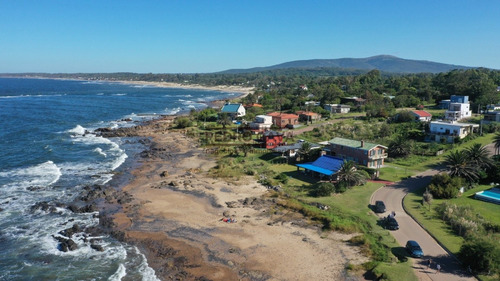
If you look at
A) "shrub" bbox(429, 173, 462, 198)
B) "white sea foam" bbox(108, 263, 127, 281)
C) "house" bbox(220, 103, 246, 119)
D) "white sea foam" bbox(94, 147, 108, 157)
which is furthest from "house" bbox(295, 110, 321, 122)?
"white sea foam" bbox(108, 263, 127, 281)

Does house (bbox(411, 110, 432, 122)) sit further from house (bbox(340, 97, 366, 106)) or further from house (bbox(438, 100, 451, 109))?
house (bbox(340, 97, 366, 106))

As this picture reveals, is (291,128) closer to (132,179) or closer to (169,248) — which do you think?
(132,179)

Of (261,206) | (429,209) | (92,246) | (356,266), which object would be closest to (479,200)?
(429,209)

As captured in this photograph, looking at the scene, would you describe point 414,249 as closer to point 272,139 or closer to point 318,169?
point 318,169

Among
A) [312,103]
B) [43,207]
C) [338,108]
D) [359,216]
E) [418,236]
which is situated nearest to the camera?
[418,236]

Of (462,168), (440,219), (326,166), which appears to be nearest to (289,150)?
(326,166)
